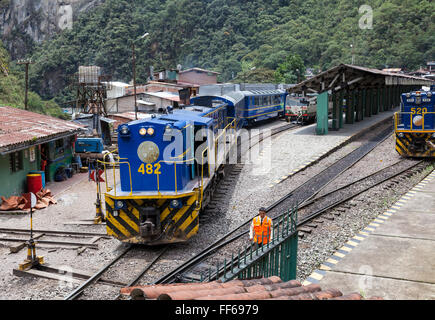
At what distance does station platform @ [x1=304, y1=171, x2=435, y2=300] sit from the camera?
7.05 meters

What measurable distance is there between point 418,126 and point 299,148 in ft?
18.7

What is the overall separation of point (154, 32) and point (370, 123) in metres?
64.1

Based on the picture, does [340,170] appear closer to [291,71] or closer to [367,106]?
[367,106]

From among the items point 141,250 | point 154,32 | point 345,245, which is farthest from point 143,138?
point 154,32

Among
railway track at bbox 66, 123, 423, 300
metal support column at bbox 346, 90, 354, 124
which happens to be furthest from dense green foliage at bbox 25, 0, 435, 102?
railway track at bbox 66, 123, 423, 300

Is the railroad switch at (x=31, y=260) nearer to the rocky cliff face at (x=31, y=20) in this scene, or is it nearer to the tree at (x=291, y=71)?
the tree at (x=291, y=71)

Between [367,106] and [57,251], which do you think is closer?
[57,251]

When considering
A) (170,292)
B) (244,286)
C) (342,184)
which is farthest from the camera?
(342,184)

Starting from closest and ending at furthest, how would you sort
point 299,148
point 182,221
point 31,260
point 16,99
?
point 31,260, point 182,221, point 299,148, point 16,99

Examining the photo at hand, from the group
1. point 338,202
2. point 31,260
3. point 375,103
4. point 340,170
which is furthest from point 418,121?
point 375,103

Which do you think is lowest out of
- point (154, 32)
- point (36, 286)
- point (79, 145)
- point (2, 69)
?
point (36, 286)

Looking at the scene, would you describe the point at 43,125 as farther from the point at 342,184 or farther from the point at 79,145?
the point at 342,184

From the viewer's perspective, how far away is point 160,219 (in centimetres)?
971

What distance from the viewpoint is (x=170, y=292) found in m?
3.50
